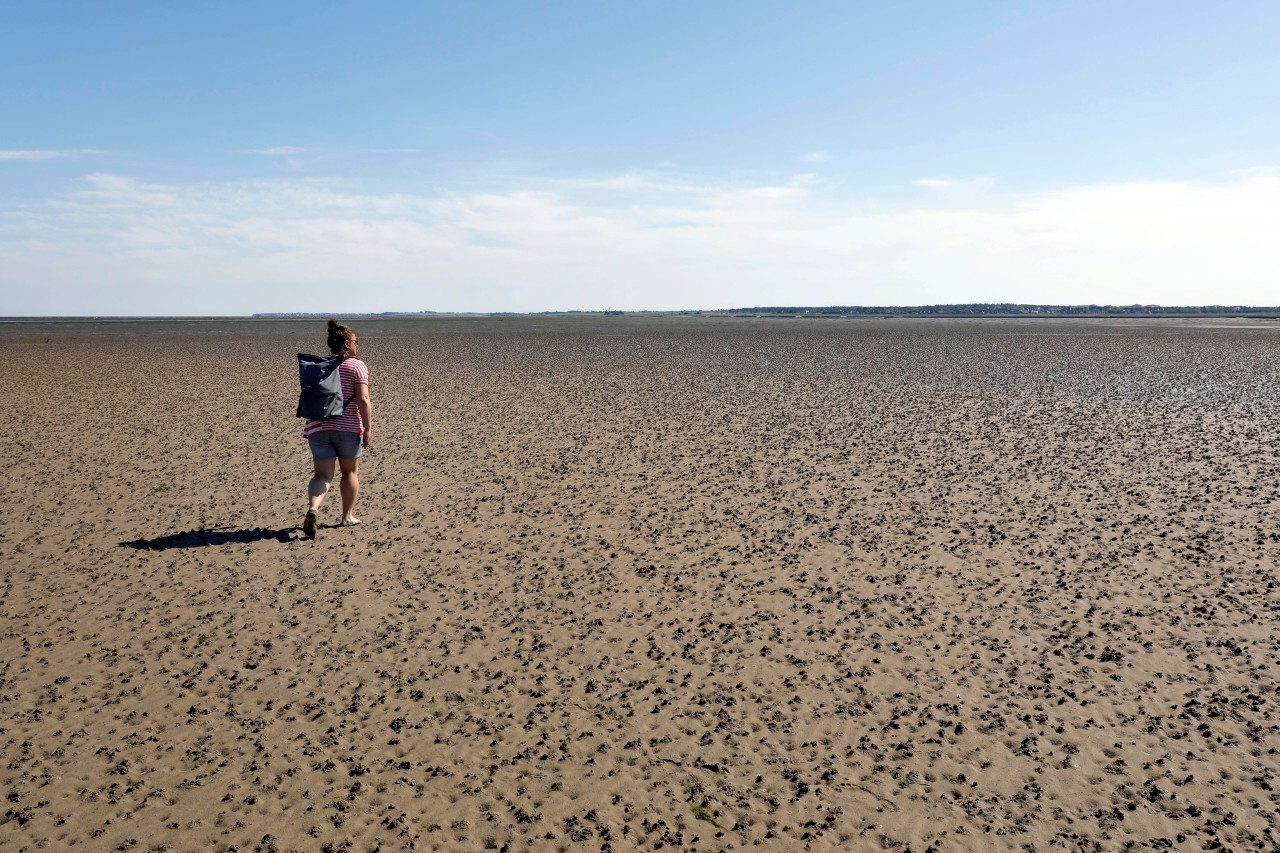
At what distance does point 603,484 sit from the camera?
1185cm

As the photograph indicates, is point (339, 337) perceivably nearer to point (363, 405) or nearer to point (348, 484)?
point (363, 405)

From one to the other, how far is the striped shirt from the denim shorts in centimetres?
5

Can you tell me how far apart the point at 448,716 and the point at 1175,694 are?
4647 mm

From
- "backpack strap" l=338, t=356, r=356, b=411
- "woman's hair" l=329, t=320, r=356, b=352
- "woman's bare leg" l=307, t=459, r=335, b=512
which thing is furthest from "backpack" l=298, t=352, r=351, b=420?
"woman's bare leg" l=307, t=459, r=335, b=512

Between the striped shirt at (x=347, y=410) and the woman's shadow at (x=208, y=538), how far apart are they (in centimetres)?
116

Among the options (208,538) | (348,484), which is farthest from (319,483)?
(208,538)

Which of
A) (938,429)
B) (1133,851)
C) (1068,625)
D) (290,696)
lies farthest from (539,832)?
(938,429)

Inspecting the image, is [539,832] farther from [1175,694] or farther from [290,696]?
[1175,694]

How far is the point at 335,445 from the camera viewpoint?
930 cm

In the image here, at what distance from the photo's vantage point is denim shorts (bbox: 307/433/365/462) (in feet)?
30.2

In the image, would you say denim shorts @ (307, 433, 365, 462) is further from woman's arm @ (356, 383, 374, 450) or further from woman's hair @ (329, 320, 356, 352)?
woman's hair @ (329, 320, 356, 352)

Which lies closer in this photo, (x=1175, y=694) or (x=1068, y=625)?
(x=1175, y=694)

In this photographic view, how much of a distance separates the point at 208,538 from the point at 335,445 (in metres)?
1.65

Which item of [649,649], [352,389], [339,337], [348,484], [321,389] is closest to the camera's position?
[649,649]
